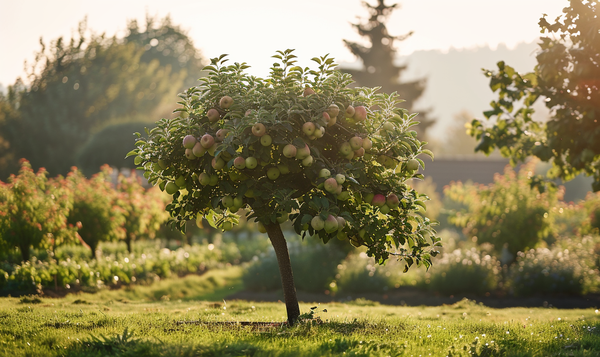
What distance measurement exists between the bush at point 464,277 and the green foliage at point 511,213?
0.89 metres

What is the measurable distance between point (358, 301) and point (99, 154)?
21.3 meters

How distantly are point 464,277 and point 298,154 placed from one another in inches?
337

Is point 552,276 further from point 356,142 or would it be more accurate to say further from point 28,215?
point 28,215

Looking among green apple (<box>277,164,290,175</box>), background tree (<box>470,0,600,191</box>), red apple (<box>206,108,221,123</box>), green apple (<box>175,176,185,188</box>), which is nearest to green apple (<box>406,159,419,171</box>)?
green apple (<box>277,164,290,175</box>)

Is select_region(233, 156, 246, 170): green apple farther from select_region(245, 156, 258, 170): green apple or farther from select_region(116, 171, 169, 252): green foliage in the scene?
select_region(116, 171, 169, 252): green foliage

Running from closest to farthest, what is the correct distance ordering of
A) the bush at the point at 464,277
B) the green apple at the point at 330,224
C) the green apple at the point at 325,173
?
the green apple at the point at 330,224
the green apple at the point at 325,173
the bush at the point at 464,277

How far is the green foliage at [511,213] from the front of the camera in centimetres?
1227

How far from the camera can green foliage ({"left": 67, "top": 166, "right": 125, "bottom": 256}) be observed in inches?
453

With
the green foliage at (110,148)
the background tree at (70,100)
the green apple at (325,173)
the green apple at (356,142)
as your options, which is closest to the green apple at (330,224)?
the green apple at (325,173)

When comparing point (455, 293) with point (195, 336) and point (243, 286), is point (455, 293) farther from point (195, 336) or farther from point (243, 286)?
point (195, 336)

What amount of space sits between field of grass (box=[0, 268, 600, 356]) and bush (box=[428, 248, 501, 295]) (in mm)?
3993

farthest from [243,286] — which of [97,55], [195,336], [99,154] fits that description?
[97,55]

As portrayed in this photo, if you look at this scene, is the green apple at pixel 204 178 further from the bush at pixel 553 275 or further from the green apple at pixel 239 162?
the bush at pixel 553 275

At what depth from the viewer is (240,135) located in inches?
165
